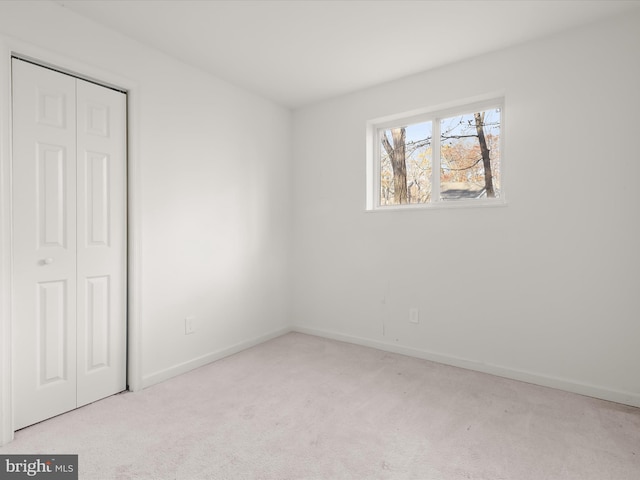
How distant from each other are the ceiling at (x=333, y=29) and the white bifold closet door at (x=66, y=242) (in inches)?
23.2

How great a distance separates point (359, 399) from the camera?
2314 millimetres

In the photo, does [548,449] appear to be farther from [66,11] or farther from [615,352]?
[66,11]

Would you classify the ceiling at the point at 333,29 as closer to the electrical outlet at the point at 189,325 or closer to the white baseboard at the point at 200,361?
the electrical outlet at the point at 189,325

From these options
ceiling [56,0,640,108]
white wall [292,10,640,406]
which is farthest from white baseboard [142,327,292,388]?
ceiling [56,0,640,108]

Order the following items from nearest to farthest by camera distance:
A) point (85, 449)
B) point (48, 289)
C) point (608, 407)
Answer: point (85, 449) < point (48, 289) < point (608, 407)

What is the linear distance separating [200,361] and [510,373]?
2.42 meters

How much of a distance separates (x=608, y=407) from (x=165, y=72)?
3.76 meters

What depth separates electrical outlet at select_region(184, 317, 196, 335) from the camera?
2.81 meters

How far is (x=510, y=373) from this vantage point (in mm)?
2631

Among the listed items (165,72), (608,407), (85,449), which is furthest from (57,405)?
(608,407)

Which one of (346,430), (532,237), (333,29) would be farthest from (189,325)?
(532,237)

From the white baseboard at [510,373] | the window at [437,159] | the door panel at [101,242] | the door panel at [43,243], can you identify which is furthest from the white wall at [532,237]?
the door panel at [43,243]

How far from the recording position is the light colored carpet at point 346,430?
1636 millimetres

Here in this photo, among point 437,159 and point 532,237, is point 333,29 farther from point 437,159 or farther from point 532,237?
point 532,237
